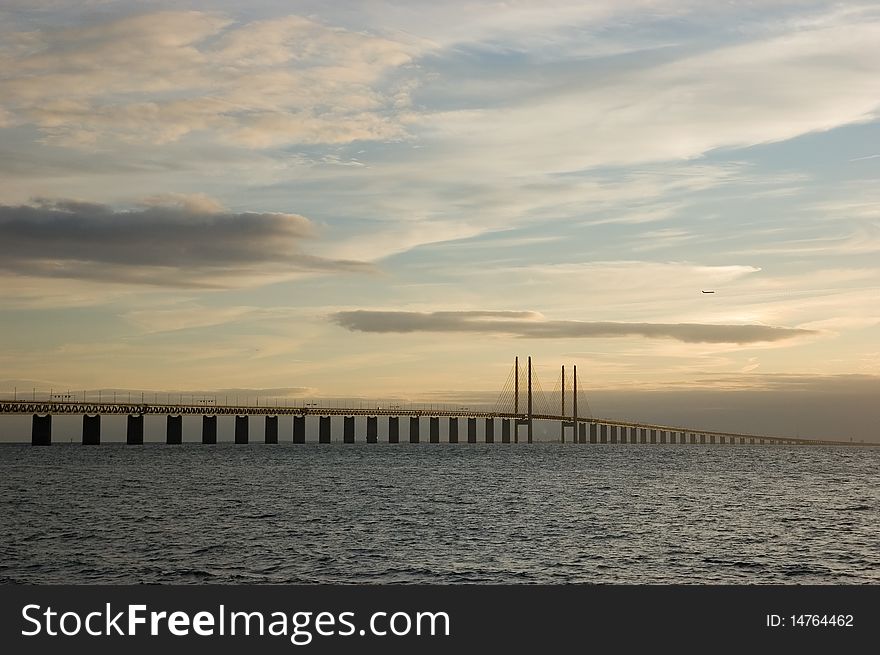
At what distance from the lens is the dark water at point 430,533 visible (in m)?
45.6

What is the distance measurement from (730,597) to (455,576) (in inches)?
604

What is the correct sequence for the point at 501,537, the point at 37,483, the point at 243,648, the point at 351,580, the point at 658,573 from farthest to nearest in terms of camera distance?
the point at 37,483 → the point at 501,537 → the point at 658,573 → the point at 351,580 → the point at 243,648

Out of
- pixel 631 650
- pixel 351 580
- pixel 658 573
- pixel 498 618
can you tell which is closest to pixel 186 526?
pixel 351 580

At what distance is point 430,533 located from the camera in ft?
195

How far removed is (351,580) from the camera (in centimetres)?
4303

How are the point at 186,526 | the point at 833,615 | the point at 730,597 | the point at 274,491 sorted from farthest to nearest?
1. the point at 274,491
2. the point at 186,526
3. the point at 730,597
4. the point at 833,615

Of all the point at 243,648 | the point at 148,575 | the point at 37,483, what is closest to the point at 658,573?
the point at 148,575

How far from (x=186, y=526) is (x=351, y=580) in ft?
74.2

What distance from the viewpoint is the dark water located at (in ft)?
150

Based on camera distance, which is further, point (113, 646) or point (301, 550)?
point (301, 550)

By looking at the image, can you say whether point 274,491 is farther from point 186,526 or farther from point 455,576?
point 455,576

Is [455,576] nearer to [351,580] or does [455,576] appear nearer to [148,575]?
[351,580]

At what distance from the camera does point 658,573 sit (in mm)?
45969

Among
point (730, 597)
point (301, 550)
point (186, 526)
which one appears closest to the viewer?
point (730, 597)
